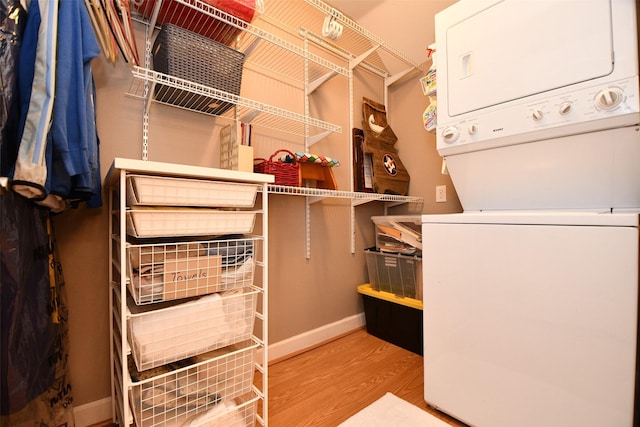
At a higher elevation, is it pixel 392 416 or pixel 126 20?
pixel 126 20

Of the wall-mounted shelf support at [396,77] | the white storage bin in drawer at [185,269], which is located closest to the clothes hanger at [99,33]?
the white storage bin in drawer at [185,269]

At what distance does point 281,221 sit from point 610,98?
4.87ft

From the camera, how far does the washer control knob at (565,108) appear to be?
96 centimetres

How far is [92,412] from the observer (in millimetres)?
1148

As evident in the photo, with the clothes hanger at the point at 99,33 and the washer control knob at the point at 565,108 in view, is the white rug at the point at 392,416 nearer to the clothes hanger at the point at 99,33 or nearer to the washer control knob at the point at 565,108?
the washer control knob at the point at 565,108

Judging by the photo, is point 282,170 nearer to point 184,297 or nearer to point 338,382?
point 184,297

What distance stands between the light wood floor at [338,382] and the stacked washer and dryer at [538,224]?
0.84 feet

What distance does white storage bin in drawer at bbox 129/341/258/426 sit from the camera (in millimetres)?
866

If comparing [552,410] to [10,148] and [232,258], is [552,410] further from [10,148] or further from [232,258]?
[10,148]

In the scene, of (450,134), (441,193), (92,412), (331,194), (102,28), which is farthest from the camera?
(441,193)

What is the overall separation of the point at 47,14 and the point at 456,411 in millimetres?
1824

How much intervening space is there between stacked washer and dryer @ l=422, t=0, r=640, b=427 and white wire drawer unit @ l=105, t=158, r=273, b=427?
0.79 m

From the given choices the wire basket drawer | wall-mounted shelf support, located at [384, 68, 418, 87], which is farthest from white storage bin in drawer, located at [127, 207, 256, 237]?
wall-mounted shelf support, located at [384, 68, 418, 87]

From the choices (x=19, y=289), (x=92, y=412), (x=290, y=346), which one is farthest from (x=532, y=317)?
(x=92, y=412)
